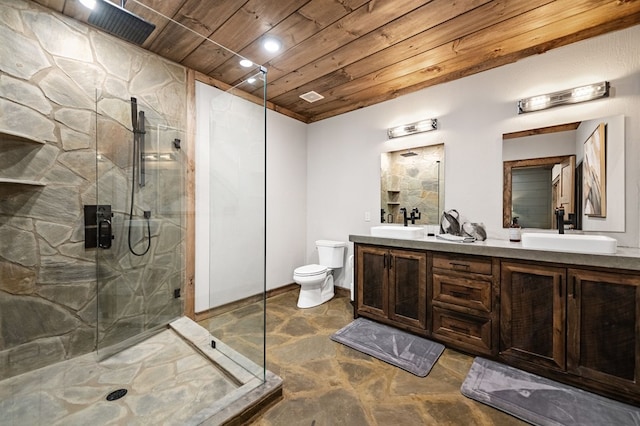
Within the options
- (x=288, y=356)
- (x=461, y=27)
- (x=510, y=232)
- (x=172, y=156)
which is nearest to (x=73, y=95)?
(x=172, y=156)

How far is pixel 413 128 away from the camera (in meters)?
2.98

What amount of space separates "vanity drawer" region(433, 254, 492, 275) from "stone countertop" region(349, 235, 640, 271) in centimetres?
5

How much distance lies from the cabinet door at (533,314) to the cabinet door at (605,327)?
0.19 ft

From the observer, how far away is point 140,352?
2.15m

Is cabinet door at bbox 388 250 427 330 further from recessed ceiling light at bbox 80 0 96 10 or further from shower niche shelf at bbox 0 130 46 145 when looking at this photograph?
recessed ceiling light at bbox 80 0 96 10

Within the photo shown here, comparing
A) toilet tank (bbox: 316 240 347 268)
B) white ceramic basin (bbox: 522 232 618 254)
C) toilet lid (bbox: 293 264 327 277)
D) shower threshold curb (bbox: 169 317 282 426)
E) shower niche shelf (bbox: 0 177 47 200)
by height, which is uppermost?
shower niche shelf (bbox: 0 177 47 200)

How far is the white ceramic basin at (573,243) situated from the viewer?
1635 mm

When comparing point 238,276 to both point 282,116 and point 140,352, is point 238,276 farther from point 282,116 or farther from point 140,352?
point 282,116

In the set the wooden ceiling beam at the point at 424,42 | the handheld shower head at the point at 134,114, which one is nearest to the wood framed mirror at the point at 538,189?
the wooden ceiling beam at the point at 424,42

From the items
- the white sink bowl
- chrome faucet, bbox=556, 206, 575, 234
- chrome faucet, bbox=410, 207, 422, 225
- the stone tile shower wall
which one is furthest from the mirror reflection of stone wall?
the stone tile shower wall

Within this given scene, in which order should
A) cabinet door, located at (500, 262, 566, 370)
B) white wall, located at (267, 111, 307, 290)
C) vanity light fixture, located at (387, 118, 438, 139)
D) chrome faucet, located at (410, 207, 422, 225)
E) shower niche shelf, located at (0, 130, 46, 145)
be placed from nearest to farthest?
shower niche shelf, located at (0, 130, 46, 145) < cabinet door, located at (500, 262, 566, 370) < vanity light fixture, located at (387, 118, 438, 139) < chrome faucet, located at (410, 207, 422, 225) < white wall, located at (267, 111, 307, 290)

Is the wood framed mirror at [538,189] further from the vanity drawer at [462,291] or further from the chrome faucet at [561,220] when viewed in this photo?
the vanity drawer at [462,291]

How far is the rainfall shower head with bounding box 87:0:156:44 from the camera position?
1715 mm

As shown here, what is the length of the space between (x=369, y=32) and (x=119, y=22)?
6.01ft
